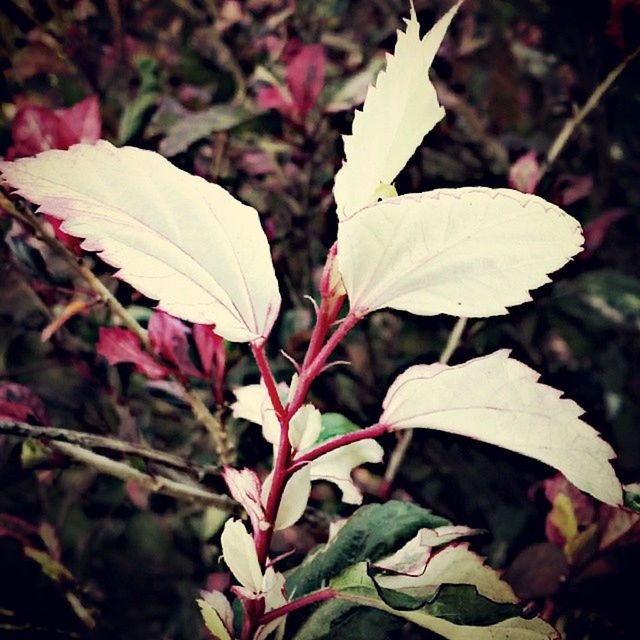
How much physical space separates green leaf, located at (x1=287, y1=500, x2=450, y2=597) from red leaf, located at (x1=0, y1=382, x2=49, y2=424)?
14.7 inches

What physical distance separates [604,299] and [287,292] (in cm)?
66

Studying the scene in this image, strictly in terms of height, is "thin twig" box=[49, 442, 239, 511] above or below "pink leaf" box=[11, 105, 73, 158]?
below

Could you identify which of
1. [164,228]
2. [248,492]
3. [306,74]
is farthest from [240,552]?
[306,74]

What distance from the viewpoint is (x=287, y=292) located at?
917 millimetres

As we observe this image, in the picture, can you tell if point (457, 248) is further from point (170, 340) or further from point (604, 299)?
point (604, 299)

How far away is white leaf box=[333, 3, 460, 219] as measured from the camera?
0.39 m

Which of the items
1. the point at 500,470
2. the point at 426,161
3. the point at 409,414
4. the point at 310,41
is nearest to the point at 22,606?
the point at 409,414

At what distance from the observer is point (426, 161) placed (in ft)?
4.62

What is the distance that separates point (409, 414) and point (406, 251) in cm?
12

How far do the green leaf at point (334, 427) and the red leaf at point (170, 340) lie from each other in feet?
0.59

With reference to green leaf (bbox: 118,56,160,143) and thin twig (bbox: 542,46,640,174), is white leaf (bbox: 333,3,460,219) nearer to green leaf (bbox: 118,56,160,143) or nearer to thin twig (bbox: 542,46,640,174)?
thin twig (bbox: 542,46,640,174)

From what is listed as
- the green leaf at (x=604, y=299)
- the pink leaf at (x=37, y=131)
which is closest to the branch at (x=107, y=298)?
the pink leaf at (x=37, y=131)

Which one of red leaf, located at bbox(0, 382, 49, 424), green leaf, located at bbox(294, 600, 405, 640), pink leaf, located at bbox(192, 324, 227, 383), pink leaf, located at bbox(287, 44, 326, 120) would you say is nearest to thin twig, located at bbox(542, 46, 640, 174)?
pink leaf, located at bbox(287, 44, 326, 120)

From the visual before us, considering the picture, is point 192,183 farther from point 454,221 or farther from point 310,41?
point 310,41
